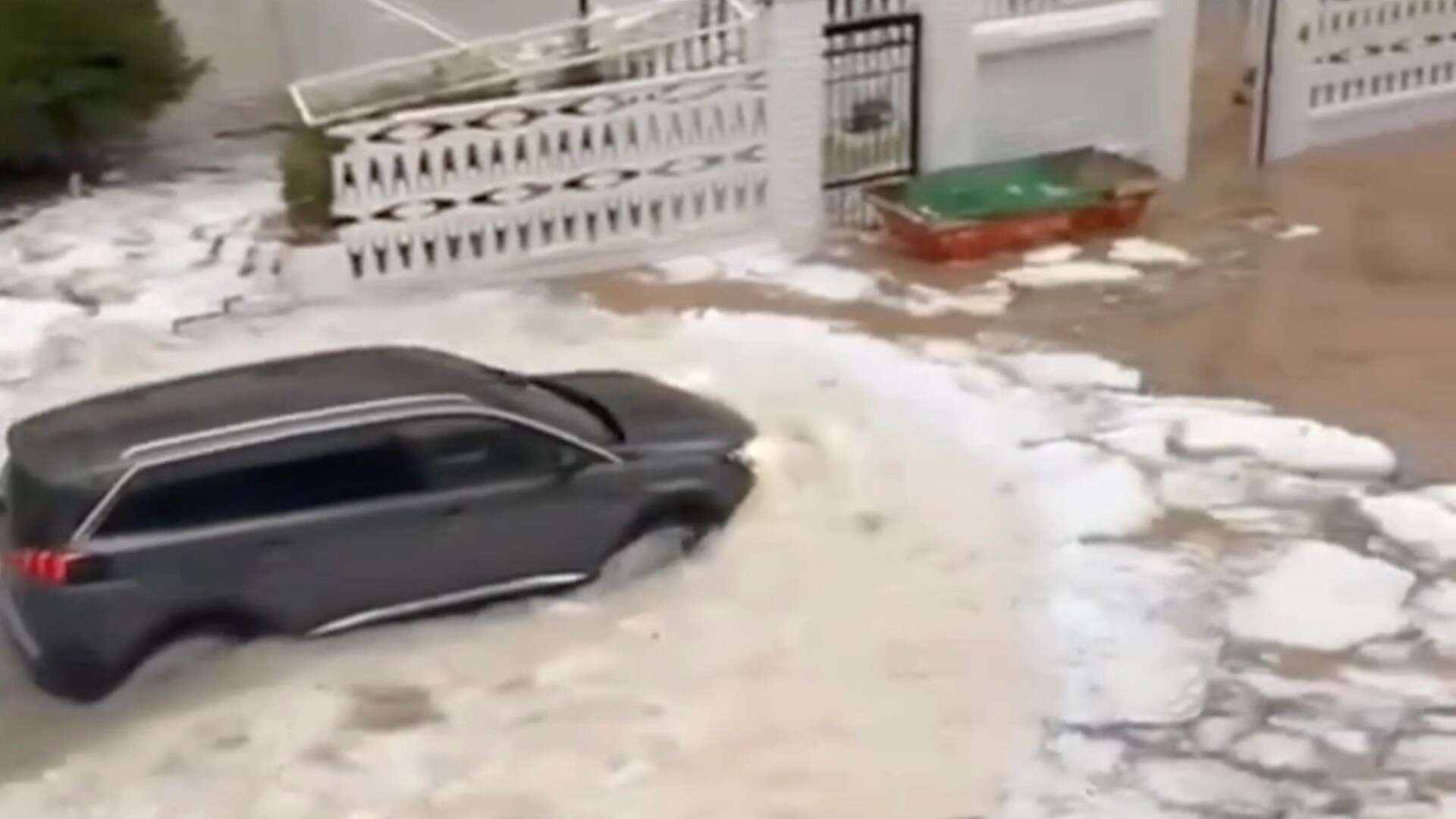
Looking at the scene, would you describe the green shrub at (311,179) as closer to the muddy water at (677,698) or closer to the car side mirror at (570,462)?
the muddy water at (677,698)

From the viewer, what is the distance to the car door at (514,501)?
8.77 m

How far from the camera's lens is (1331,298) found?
12.3 metres

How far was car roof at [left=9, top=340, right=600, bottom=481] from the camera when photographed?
27.9ft

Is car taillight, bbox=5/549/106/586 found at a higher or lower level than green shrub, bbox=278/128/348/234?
lower

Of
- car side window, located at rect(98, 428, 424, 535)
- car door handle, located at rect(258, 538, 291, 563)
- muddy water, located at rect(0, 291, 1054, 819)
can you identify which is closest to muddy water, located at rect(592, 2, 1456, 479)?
muddy water, located at rect(0, 291, 1054, 819)

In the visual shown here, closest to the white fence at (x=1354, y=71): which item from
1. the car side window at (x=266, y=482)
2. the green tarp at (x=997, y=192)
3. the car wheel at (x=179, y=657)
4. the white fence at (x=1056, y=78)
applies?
the white fence at (x=1056, y=78)

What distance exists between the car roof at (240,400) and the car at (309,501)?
0.04 ft

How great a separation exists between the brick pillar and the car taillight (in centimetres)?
581

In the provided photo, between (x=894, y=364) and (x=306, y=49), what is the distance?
7.10 m

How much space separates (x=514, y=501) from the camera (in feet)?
28.9

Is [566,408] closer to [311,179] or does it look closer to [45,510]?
[45,510]

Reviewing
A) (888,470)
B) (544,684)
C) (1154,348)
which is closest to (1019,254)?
(1154,348)

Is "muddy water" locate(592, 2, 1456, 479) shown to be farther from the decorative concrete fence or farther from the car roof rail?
the car roof rail

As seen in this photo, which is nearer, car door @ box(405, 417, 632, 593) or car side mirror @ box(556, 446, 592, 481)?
car door @ box(405, 417, 632, 593)
